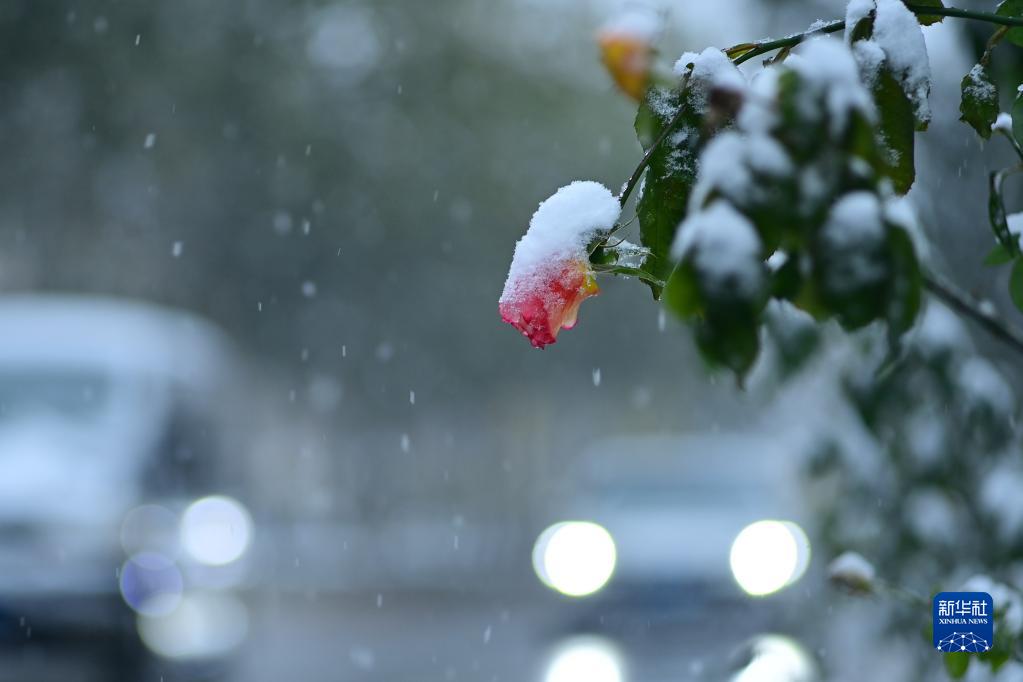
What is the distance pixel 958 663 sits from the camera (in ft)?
5.23

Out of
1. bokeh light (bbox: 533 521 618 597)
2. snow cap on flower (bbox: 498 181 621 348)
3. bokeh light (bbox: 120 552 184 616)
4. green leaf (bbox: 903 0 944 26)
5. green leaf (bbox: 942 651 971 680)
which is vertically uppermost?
bokeh light (bbox: 533 521 618 597)

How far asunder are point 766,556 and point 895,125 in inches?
337

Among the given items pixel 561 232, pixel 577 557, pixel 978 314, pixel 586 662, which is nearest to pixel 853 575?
pixel 978 314

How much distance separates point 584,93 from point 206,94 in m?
7.53

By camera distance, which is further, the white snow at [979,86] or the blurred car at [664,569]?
the blurred car at [664,569]

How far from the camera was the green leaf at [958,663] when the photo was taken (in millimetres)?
1589

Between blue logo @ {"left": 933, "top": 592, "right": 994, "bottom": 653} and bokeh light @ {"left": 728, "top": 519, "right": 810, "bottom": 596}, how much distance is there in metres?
7.31

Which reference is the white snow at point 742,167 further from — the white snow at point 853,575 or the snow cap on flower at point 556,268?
the white snow at point 853,575

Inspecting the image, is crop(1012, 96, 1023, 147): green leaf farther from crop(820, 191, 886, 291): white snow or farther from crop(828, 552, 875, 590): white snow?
crop(828, 552, 875, 590): white snow

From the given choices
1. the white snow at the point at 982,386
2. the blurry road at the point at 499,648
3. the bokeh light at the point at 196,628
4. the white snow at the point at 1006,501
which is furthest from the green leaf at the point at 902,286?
the bokeh light at the point at 196,628

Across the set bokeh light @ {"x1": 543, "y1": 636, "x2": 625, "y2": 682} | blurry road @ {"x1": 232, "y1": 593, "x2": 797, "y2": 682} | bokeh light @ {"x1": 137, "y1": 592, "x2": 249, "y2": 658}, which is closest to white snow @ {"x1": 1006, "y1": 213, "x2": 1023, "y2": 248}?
blurry road @ {"x1": 232, "y1": 593, "x2": 797, "y2": 682}

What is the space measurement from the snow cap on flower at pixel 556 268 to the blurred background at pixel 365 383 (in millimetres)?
148

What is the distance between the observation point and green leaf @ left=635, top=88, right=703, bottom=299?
1.04m

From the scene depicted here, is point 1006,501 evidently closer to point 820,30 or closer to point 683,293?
point 820,30
